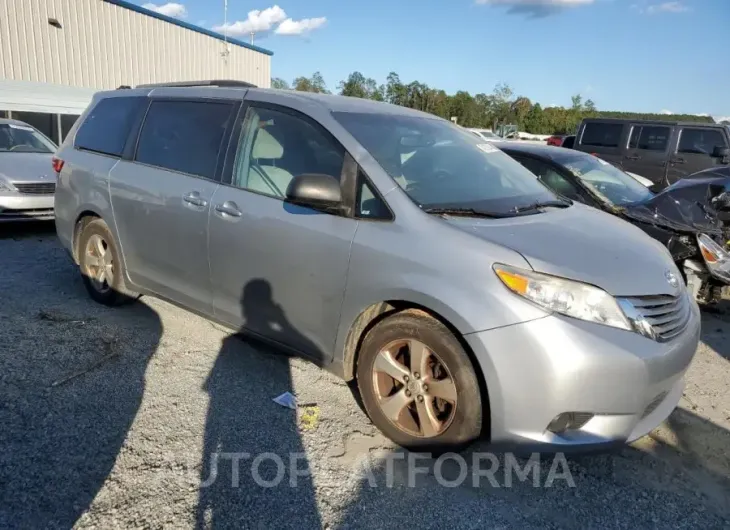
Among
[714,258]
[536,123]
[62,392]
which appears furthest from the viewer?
[536,123]

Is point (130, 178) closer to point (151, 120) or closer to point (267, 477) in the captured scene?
point (151, 120)

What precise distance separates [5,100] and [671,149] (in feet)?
45.4

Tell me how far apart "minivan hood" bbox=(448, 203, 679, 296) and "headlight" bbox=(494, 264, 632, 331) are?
1.7 inches

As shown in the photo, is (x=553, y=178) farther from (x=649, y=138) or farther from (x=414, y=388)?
(x=649, y=138)

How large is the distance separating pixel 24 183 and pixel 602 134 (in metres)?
10.8

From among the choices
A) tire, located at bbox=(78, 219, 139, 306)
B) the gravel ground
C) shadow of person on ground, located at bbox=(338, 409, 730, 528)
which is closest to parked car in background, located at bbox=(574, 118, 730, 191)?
the gravel ground

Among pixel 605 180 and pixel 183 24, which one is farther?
pixel 183 24

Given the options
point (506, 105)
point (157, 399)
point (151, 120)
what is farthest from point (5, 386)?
point (506, 105)

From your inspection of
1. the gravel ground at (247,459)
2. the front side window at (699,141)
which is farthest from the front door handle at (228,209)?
the front side window at (699,141)

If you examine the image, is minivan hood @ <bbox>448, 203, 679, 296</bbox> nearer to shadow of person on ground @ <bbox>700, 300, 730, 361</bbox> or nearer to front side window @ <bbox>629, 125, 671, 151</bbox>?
shadow of person on ground @ <bbox>700, 300, 730, 361</bbox>

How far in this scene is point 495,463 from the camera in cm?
289

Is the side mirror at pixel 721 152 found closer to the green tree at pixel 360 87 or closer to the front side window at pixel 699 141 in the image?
the front side window at pixel 699 141

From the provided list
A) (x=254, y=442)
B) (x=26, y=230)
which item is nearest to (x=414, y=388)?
(x=254, y=442)

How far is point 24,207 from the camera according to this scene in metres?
7.47
